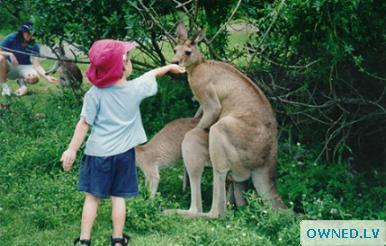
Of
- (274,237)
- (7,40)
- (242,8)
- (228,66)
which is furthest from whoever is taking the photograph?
(7,40)

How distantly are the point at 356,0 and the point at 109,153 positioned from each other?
2.46 metres

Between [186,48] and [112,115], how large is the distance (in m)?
1.73

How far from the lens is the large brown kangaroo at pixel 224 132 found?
6.95m

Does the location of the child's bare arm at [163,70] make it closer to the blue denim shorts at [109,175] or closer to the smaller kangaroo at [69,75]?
the blue denim shorts at [109,175]

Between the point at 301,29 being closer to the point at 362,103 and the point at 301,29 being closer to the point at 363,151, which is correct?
→ the point at 362,103

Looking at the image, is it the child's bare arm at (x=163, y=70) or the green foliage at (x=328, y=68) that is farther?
the green foliage at (x=328, y=68)

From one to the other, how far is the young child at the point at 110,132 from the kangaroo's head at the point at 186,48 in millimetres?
1315

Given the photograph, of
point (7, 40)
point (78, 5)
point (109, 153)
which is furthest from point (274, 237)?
Result: point (7, 40)

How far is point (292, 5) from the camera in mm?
6656

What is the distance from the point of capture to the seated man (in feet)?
37.1

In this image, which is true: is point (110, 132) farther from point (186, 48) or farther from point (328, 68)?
point (328, 68)

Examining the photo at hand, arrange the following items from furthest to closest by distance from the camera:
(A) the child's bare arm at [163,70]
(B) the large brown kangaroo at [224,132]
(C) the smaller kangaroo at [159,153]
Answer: (C) the smaller kangaroo at [159,153] < (B) the large brown kangaroo at [224,132] < (A) the child's bare arm at [163,70]

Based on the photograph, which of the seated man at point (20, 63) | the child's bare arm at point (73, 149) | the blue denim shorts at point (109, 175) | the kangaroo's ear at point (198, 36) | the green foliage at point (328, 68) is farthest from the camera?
the seated man at point (20, 63)

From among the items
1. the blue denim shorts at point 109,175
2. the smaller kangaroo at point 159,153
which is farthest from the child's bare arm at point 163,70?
the smaller kangaroo at point 159,153
